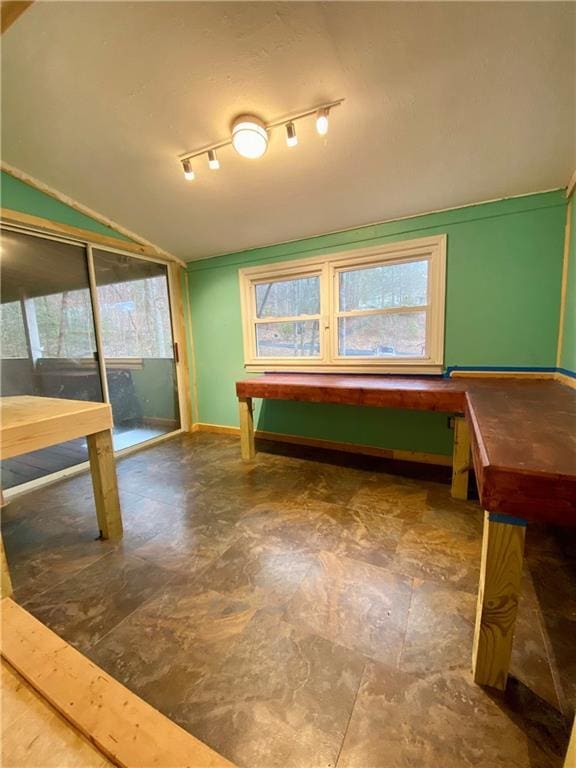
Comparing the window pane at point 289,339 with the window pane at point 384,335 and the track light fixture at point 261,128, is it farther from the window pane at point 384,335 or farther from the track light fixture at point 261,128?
the track light fixture at point 261,128

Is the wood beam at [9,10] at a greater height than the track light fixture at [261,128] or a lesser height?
lesser

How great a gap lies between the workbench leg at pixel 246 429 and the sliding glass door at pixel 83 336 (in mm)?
1329

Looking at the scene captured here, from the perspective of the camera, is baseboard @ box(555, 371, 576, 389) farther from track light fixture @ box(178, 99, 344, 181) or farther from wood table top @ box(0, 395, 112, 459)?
wood table top @ box(0, 395, 112, 459)

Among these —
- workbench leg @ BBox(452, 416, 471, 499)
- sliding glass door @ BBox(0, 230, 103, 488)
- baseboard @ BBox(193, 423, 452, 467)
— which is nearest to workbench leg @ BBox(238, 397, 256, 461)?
baseboard @ BBox(193, 423, 452, 467)

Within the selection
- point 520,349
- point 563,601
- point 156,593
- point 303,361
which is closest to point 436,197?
point 520,349

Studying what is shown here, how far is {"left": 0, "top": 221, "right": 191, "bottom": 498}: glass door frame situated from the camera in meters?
2.41

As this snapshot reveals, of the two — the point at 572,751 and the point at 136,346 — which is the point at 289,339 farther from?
the point at 572,751

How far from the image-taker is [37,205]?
7.70 ft

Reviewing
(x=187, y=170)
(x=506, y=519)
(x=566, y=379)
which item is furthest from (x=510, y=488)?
(x=187, y=170)

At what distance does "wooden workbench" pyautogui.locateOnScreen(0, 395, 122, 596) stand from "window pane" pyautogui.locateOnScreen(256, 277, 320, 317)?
2023 millimetres

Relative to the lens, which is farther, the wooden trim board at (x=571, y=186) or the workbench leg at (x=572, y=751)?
the wooden trim board at (x=571, y=186)

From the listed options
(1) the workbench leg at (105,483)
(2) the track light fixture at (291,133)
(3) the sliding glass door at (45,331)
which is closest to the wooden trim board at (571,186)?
(2) the track light fixture at (291,133)

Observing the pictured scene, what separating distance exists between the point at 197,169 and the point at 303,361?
1.83m

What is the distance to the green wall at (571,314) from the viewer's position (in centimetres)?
191
